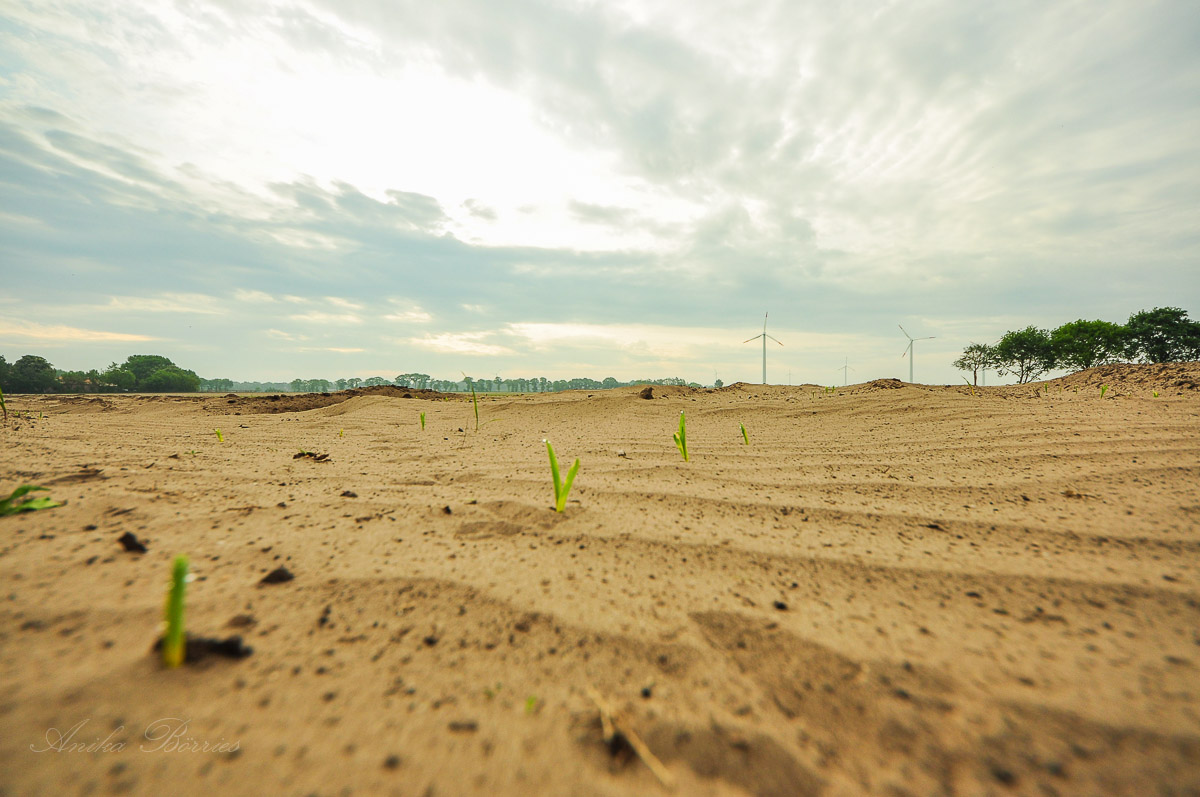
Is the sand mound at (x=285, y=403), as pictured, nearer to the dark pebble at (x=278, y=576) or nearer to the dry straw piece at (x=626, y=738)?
the dark pebble at (x=278, y=576)

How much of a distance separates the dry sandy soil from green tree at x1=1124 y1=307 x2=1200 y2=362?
3255 centimetres

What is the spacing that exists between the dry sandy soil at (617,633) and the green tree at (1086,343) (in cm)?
3339

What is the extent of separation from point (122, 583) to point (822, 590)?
5.84 ft

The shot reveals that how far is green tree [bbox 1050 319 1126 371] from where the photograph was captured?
2431cm

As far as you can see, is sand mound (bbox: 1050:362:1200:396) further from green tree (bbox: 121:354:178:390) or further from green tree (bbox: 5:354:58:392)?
green tree (bbox: 121:354:178:390)

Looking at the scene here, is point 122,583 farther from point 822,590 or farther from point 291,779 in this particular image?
point 822,590

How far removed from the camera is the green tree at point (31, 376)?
22.4 metres

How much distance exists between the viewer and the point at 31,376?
77.0ft

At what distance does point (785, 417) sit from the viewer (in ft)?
15.2

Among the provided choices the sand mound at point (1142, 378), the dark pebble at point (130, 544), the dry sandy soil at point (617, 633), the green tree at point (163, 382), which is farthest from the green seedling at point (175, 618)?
the green tree at point (163, 382)

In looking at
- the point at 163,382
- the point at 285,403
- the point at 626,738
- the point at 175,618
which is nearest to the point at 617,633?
the point at 626,738

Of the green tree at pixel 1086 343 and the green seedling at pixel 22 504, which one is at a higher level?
the green tree at pixel 1086 343

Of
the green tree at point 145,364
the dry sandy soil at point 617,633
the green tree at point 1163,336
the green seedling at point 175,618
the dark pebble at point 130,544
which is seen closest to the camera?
the dry sandy soil at point 617,633

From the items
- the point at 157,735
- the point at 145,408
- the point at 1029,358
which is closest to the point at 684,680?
the point at 157,735
